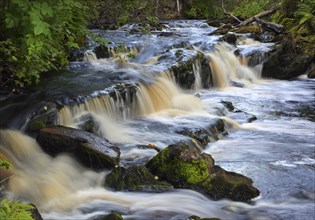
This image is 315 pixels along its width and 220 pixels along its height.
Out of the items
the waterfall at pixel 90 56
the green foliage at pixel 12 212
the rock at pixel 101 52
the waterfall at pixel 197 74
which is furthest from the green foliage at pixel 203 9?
the green foliage at pixel 12 212

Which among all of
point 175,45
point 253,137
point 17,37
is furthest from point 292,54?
point 17,37

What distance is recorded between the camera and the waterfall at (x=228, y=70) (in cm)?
1241

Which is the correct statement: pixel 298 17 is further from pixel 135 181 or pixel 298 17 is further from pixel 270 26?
pixel 135 181

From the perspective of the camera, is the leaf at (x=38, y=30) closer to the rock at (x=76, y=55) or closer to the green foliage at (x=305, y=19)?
the rock at (x=76, y=55)

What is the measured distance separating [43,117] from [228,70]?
7.74m

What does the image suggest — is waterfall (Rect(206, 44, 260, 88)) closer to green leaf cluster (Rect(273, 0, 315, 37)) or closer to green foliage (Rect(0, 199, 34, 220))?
green leaf cluster (Rect(273, 0, 315, 37))

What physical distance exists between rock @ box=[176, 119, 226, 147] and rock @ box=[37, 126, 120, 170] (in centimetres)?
184

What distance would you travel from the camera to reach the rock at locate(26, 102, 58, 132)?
252 inches

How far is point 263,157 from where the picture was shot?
260 inches

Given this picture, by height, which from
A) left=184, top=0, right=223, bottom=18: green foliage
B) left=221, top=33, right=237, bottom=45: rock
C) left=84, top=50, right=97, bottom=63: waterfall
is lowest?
left=84, top=50, right=97, bottom=63: waterfall

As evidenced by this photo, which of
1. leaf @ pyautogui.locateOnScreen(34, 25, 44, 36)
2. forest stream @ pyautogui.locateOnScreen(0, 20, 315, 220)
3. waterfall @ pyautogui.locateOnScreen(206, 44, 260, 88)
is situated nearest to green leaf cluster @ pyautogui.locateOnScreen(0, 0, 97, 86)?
leaf @ pyautogui.locateOnScreen(34, 25, 44, 36)

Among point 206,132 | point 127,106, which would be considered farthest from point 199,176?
point 127,106

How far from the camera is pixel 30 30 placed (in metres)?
5.39

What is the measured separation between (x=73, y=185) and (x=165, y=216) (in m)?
1.47
